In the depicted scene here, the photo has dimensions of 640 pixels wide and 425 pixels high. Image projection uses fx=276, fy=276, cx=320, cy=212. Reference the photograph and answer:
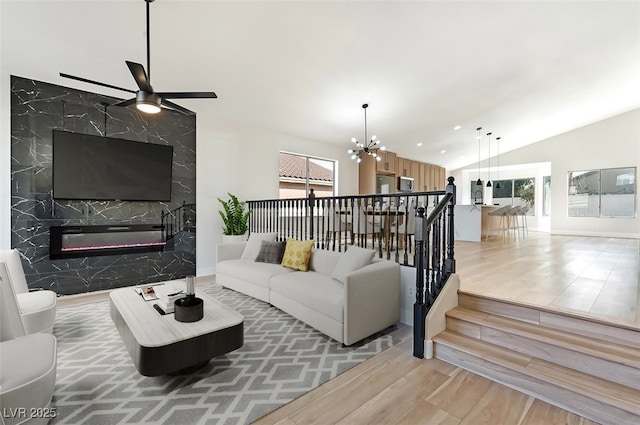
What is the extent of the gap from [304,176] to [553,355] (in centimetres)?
580

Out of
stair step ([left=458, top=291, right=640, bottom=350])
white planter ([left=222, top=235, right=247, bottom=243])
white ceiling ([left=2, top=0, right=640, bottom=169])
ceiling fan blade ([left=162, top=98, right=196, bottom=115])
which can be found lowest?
stair step ([left=458, top=291, right=640, bottom=350])

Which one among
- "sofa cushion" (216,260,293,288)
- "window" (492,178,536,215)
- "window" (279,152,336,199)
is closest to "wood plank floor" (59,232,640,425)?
"sofa cushion" (216,260,293,288)

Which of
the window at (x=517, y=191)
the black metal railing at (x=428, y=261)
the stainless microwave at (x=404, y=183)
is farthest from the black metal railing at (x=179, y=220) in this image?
the window at (x=517, y=191)

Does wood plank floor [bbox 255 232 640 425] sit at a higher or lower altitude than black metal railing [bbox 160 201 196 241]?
lower

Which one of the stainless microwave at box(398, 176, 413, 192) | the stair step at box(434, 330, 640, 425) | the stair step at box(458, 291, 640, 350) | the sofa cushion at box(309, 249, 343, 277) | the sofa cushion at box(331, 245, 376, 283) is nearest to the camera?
the stair step at box(434, 330, 640, 425)

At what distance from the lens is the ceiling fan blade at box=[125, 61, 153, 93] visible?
7.17 feet

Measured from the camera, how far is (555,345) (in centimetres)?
202

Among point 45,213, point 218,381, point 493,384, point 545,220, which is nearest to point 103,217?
point 45,213

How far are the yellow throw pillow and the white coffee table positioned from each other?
1.37 metres

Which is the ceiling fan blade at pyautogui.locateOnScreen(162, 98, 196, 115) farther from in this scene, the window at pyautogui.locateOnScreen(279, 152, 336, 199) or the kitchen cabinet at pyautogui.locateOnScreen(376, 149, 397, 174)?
the kitchen cabinet at pyautogui.locateOnScreen(376, 149, 397, 174)

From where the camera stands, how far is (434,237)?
107 inches

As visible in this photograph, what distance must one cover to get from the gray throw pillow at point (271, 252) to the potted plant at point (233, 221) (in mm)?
1353

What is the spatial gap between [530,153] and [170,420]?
11787 mm

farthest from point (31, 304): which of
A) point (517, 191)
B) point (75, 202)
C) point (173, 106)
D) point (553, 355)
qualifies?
point (517, 191)
